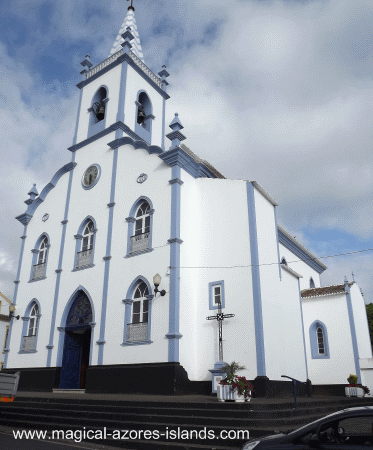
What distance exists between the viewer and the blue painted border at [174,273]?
13.2 m

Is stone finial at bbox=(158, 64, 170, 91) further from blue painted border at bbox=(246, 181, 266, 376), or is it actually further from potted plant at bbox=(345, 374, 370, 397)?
potted plant at bbox=(345, 374, 370, 397)

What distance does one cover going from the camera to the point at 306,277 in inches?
899

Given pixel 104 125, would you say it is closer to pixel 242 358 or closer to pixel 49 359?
pixel 49 359

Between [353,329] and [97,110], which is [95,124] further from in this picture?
[353,329]

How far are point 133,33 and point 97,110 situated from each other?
217 inches

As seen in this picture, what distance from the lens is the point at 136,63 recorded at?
2072 centimetres

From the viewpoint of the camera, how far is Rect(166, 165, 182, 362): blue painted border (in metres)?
13.2

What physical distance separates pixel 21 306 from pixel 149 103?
1214cm

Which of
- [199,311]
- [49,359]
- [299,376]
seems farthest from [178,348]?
[49,359]

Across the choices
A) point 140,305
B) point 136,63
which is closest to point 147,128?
point 136,63

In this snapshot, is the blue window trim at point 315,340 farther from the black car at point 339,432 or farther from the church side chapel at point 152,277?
the black car at point 339,432

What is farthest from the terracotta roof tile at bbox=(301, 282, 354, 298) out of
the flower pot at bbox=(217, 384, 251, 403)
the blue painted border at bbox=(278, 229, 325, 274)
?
the flower pot at bbox=(217, 384, 251, 403)

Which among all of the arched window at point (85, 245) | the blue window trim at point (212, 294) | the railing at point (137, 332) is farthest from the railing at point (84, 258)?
the blue window trim at point (212, 294)

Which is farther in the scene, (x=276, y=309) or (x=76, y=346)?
(x=76, y=346)
